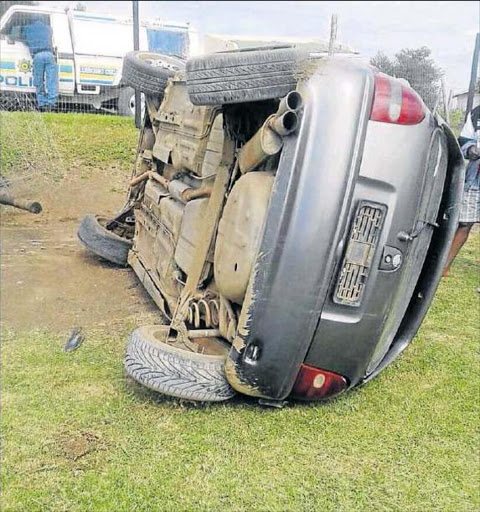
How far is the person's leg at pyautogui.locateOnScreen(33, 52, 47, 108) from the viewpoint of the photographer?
384 inches

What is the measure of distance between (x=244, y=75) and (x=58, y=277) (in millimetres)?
2496

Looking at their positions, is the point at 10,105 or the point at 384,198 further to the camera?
the point at 10,105

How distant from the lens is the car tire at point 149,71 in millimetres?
4406

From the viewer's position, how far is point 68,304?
3.94 m

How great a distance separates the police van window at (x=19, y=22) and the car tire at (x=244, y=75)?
9043mm

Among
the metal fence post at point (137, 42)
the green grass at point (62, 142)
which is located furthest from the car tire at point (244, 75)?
the metal fence post at point (137, 42)

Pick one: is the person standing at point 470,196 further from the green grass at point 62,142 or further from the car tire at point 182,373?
the green grass at point 62,142

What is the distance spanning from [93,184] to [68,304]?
3.84 meters

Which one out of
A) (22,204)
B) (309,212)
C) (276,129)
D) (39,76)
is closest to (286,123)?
(276,129)

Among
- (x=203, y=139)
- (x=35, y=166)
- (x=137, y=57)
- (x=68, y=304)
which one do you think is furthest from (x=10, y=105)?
(x=203, y=139)

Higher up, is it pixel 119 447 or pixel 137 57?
pixel 137 57

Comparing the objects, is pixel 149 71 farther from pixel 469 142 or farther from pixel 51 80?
pixel 51 80

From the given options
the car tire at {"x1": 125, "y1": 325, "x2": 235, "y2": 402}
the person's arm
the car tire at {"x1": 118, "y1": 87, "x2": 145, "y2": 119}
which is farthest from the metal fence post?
the car tire at {"x1": 125, "y1": 325, "x2": 235, "y2": 402}

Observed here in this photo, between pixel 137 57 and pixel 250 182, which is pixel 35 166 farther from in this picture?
pixel 250 182
